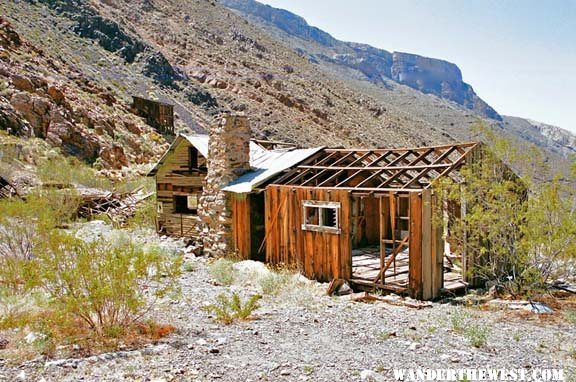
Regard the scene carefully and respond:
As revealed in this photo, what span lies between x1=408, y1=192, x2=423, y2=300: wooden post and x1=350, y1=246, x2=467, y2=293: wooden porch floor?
0.34 m

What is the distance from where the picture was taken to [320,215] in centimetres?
1246

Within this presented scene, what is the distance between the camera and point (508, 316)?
9008 millimetres

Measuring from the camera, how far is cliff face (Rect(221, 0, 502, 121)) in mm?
Result: 135250

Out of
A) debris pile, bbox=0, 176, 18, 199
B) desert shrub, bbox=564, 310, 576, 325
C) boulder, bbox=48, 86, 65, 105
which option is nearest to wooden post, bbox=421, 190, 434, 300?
desert shrub, bbox=564, 310, 576, 325

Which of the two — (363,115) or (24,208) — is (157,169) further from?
(363,115)

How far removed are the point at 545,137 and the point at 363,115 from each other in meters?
77.5

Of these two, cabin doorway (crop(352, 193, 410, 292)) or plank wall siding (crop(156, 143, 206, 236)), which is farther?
plank wall siding (crop(156, 143, 206, 236))

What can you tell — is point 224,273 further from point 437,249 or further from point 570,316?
point 570,316

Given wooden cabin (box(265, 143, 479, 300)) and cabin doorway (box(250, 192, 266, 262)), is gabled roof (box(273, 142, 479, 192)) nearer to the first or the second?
wooden cabin (box(265, 143, 479, 300))

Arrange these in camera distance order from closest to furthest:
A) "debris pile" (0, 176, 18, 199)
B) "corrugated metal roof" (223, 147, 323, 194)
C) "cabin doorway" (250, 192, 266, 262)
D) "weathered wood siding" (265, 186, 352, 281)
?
"weathered wood siding" (265, 186, 352, 281) → "corrugated metal roof" (223, 147, 323, 194) → "cabin doorway" (250, 192, 266, 262) → "debris pile" (0, 176, 18, 199)

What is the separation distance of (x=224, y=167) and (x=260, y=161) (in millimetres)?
1682

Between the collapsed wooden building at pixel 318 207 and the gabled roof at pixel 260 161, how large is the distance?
4cm

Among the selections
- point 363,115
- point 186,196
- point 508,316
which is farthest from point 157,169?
point 363,115

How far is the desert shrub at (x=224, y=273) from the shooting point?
471 inches
